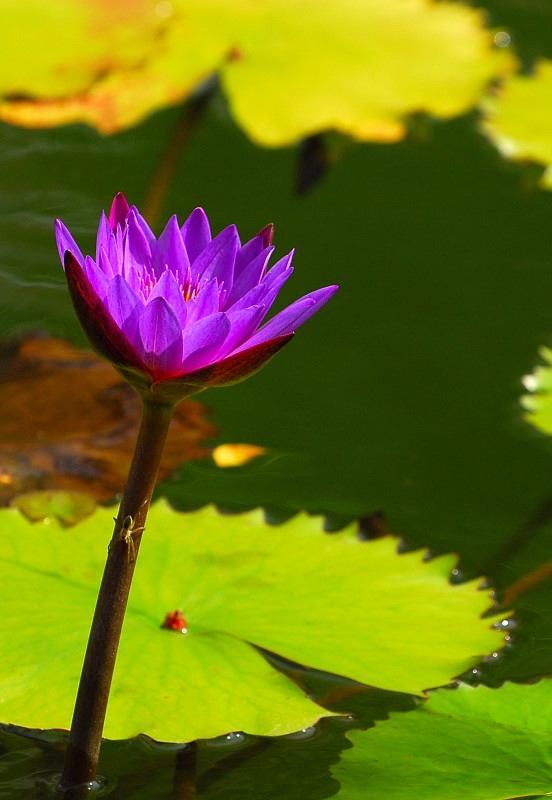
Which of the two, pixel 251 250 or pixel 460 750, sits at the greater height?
pixel 251 250

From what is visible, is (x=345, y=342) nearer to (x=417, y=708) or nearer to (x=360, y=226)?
(x=360, y=226)

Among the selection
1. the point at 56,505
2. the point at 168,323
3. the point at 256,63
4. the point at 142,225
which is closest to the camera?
the point at 168,323

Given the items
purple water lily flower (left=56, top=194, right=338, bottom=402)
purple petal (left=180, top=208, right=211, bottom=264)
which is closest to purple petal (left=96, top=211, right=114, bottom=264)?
purple water lily flower (left=56, top=194, right=338, bottom=402)

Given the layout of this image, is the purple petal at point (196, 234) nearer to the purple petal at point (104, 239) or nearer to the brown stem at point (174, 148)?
the purple petal at point (104, 239)

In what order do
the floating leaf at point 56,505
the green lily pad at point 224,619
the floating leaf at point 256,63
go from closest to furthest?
the green lily pad at point 224,619
the floating leaf at point 56,505
the floating leaf at point 256,63

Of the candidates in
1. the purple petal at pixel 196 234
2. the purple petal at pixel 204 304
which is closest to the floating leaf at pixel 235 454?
the purple petal at pixel 196 234

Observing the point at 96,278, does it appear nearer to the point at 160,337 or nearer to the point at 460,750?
the point at 160,337

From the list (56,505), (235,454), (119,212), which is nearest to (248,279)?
(119,212)
